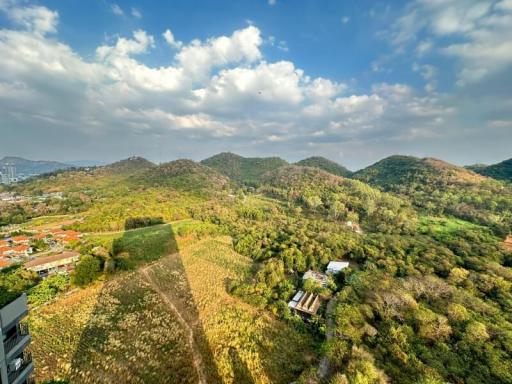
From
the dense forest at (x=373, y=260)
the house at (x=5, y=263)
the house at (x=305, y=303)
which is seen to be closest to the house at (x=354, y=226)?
the dense forest at (x=373, y=260)

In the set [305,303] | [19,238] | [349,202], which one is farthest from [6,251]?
[349,202]

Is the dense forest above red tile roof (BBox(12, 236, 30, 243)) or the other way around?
above

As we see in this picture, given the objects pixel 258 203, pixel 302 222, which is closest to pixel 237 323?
pixel 302 222

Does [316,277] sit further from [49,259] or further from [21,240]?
A: [21,240]

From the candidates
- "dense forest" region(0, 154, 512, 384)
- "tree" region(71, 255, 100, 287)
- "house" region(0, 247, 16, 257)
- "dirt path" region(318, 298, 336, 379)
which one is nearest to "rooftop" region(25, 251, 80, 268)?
"dense forest" region(0, 154, 512, 384)

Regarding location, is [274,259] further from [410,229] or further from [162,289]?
[410,229]

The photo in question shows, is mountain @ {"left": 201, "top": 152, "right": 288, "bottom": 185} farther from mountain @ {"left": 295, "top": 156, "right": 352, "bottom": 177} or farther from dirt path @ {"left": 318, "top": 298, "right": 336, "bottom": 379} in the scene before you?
dirt path @ {"left": 318, "top": 298, "right": 336, "bottom": 379}
